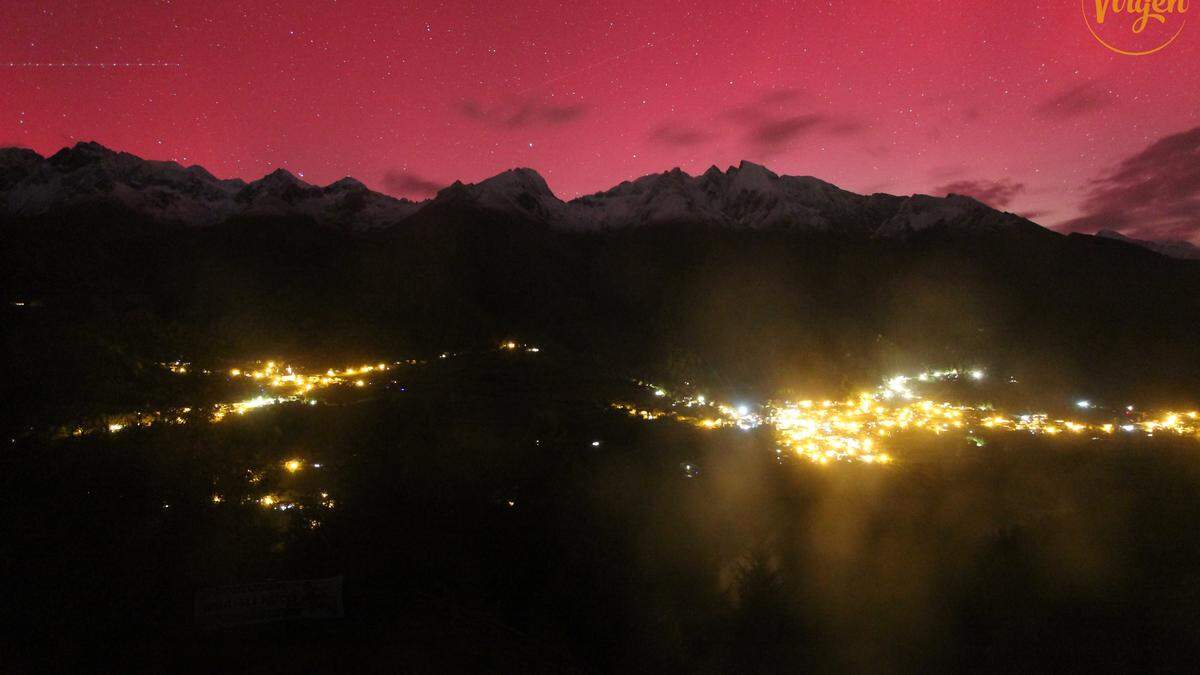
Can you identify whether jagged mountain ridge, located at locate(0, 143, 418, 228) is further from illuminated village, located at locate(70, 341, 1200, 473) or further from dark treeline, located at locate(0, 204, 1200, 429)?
illuminated village, located at locate(70, 341, 1200, 473)

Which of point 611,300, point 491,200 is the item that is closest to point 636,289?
point 611,300

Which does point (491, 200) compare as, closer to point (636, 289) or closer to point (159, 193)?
point (636, 289)

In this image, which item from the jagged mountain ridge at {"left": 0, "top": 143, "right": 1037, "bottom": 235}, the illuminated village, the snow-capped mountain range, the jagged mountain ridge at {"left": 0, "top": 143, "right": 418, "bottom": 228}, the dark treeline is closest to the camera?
the dark treeline

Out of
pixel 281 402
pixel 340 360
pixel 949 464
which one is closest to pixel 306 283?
pixel 340 360

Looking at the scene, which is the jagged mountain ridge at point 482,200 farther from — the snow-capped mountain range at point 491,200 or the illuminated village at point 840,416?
the illuminated village at point 840,416

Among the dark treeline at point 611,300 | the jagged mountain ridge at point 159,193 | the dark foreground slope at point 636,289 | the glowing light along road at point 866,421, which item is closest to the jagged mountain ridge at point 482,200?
the jagged mountain ridge at point 159,193

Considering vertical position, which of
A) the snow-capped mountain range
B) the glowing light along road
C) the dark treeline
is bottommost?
the glowing light along road

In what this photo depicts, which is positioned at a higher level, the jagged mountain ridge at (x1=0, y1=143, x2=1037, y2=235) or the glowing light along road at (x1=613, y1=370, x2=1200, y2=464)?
the jagged mountain ridge at (x1=0, y1=143, x2=1037, y2=235)

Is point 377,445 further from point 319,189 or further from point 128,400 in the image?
point 319,189

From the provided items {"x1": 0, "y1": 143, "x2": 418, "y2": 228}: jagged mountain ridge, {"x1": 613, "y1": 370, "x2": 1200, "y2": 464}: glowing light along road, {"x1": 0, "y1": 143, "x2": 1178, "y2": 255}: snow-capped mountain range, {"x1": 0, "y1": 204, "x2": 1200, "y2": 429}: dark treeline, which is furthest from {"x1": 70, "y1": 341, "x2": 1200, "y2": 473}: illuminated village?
{"x1": 0, "y1": 143, "x2": 418, "y2": 228}: jagged mountain ridge
